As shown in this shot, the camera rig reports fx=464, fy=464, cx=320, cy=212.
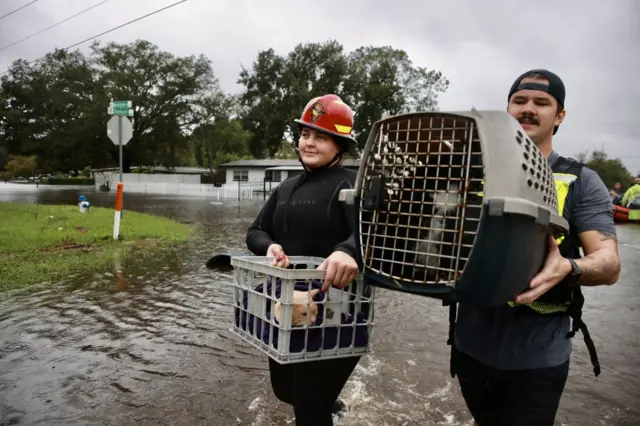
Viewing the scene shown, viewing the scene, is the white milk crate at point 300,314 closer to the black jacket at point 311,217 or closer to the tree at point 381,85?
the black jacket at point 311,217

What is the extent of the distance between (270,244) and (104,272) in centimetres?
543

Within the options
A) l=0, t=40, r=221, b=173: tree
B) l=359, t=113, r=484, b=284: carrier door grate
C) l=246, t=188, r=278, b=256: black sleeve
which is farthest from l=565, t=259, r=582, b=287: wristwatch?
l=0, t=40, r=221, b=173: tree

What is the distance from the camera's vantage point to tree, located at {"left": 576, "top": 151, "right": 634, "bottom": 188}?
44.2 metres

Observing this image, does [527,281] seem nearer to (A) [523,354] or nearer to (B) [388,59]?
(A) [523,354]

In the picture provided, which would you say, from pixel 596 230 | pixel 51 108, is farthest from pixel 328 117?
pixel 51 108

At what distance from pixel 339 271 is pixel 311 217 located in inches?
26.0

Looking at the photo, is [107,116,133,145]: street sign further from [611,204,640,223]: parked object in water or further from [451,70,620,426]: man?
[611,204,640,223]: parked object in water

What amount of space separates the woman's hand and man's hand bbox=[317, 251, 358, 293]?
1.22ft

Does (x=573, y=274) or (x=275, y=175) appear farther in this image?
(x=275, y=175)

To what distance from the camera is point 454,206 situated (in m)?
1.46

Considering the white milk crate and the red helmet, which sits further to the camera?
the red helmet

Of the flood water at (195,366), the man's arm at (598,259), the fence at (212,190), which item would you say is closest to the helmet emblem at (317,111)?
the man's arm at (598,259)

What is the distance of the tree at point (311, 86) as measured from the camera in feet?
156

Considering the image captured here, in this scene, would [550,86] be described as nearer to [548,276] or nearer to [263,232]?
[548,276]
